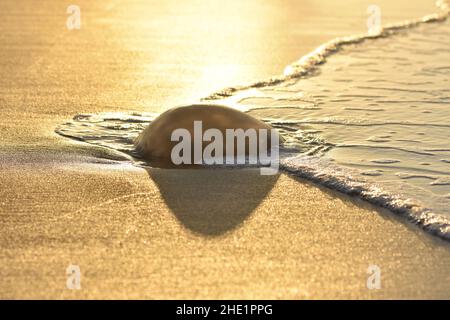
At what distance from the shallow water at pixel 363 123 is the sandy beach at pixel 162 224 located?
5.8 inches

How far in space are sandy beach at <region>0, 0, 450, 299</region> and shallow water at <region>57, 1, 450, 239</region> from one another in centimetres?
15

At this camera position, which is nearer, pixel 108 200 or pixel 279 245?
pixel 279 245

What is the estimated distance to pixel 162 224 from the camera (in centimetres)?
342

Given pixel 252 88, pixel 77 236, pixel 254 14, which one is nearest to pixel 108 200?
pixel 77 236

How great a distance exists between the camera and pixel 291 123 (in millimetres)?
5035

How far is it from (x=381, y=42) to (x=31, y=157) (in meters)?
4.36
